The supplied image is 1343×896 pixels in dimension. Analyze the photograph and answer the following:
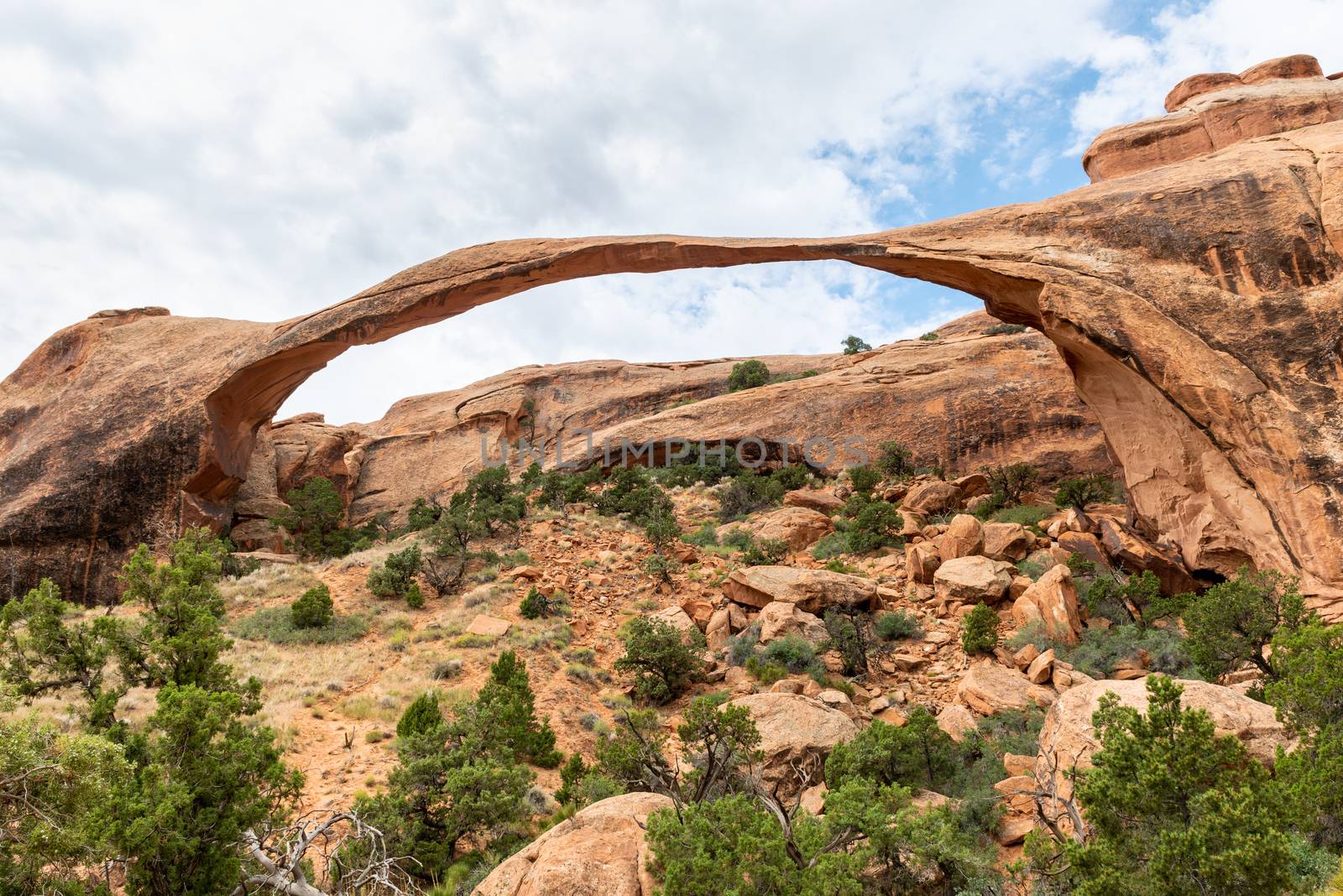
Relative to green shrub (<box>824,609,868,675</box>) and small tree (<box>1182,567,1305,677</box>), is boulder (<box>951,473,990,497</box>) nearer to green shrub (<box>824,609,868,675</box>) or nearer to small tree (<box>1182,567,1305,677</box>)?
green shrub (<box>824,609,868,675</box>)

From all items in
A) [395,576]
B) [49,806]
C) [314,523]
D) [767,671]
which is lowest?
[767,671]

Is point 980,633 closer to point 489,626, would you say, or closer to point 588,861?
point 588,861

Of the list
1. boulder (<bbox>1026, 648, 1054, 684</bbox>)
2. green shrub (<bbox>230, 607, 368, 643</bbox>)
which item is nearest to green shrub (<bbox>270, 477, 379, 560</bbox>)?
green shrub (<bbox>230, 607, 368, 643</bbox>)

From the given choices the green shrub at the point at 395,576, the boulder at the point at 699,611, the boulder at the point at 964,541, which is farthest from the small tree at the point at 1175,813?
the green shrub at the point at 395,576

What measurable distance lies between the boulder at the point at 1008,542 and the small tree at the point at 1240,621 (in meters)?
5.23

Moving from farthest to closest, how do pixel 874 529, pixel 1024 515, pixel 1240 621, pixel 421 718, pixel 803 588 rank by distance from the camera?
pixel 1024 515 < pixel 874 529 < pixel 803 588 < pixel 421 718 < pixel 1240 621

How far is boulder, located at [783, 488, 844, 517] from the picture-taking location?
19.3 m

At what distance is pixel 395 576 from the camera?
14.8 meters

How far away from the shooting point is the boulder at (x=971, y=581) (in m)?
12.2

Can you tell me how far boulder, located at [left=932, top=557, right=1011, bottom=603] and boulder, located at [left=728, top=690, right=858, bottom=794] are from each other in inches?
196

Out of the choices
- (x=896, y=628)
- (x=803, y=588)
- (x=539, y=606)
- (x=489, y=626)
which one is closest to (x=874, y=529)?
(x=803, y=588)

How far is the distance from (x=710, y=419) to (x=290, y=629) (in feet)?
50.7

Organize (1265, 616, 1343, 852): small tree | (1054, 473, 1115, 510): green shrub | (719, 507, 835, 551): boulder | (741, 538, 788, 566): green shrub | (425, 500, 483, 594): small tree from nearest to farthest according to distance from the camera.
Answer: (1265, 616, 1343, 852): small tree
(741, 538, 788, 566): green shrub
(425, 500, 483, 594): small tree
(1054, 473, 1115, 510): green shrub
(719, 507, 835, 551): boulder

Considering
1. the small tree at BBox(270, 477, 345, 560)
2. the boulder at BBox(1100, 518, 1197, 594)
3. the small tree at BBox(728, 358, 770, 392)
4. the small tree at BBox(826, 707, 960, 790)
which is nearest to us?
the small tree at BBox(826, 707, 960, 790)
